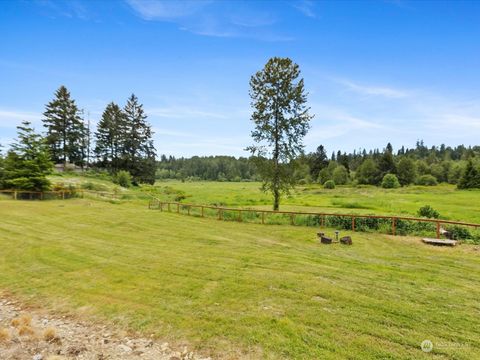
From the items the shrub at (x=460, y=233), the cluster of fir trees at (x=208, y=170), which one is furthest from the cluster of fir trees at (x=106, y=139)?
the cluster of fir trees at (x=208, y=170)

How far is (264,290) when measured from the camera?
24.7ft

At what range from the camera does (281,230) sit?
1689cm

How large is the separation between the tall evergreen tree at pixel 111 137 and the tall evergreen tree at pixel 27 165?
20.2 meters

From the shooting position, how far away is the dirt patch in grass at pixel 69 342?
5051 millimetres

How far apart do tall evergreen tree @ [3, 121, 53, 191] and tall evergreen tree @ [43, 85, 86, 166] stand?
15886mm

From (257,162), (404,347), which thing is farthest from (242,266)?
(257,162)

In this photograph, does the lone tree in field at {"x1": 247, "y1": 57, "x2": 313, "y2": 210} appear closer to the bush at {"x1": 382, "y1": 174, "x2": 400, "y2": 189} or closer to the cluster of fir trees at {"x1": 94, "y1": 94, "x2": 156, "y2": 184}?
the cluster of fir trees at {"x1": 94, "y1": 94, "x2": 156, "y2": 184}

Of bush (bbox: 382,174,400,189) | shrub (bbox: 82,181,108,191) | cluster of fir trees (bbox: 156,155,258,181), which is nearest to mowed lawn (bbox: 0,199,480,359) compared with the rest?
shrub (bbox: 82,181,108,191)

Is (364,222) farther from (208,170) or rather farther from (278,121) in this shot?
(208,170)

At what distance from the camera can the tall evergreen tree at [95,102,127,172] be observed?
171ft

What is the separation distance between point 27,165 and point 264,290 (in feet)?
111

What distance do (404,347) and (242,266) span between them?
548cm

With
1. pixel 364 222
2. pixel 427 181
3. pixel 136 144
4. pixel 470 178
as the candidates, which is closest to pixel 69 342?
pixel 364 222

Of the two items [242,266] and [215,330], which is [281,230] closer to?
[242,266]
